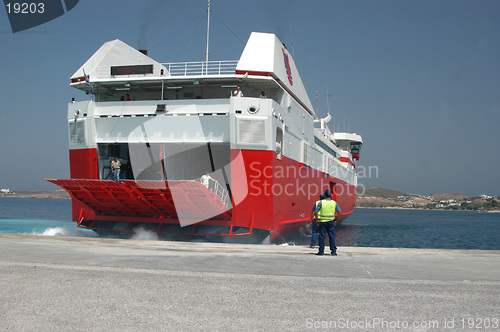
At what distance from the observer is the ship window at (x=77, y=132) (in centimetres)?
1786

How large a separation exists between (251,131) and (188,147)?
11.0 feet

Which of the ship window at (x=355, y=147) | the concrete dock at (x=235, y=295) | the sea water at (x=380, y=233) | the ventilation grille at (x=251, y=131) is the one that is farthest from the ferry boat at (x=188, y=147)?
the ship window at (x=355, y=147)

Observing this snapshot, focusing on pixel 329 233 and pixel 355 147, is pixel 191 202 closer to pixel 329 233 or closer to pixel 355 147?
pixel 329 233

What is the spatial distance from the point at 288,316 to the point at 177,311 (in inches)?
47.2

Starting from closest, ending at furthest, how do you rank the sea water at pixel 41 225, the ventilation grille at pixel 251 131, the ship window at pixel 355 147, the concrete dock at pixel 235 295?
the concrete dock at pixel 235 295
the ventilation grille at pixel 251 131
the sea water at pixel 41 225
the ship window at pixel 355 147

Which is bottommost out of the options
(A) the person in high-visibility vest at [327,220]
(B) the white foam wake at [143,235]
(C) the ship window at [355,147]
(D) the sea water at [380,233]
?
(D) the sea water at [380,233]

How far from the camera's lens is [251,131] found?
16.0 m

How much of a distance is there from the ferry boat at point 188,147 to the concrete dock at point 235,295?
7.42 metres

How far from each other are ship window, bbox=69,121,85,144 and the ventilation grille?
661 centimetres

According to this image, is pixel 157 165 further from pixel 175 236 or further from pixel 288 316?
pixel 288 316

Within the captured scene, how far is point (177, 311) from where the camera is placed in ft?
15.8

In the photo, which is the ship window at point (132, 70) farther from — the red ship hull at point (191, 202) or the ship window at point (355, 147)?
the ship window at point (355, 147)

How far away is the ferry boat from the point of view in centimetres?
1603

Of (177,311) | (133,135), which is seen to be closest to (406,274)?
(177,311)
